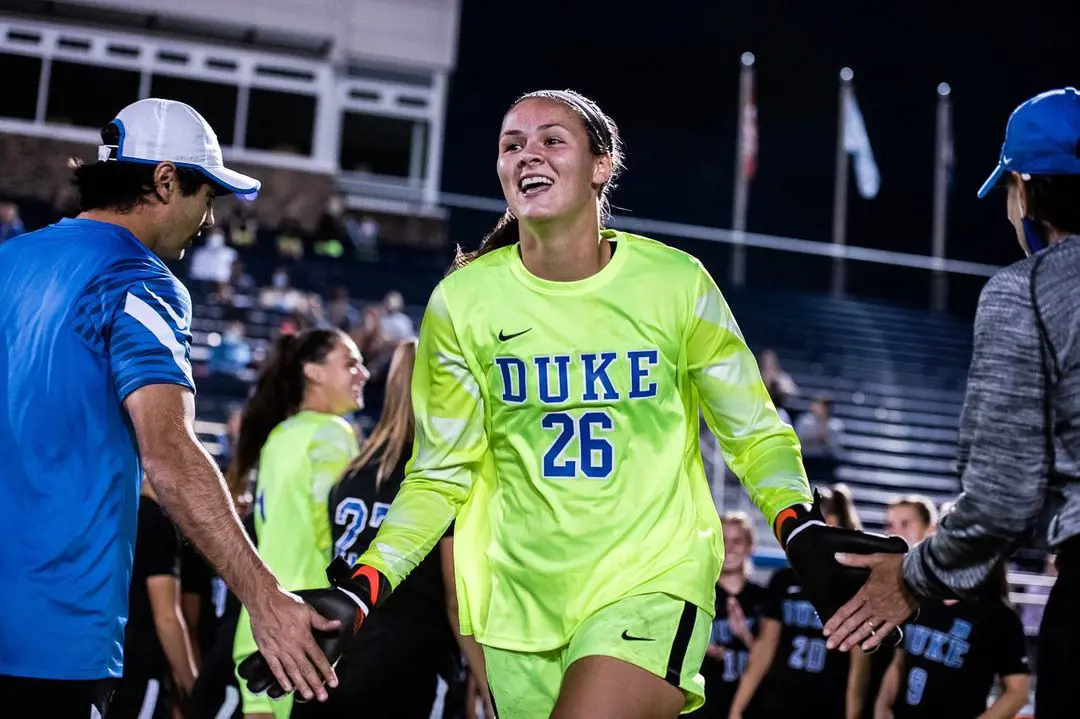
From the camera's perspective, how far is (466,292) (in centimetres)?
367

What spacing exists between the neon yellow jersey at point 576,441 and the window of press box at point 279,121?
26257 millimetres

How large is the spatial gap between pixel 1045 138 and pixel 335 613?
2.00m

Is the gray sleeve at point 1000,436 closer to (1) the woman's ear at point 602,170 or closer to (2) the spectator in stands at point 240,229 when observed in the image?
(1) the woman's ear at point 602,170

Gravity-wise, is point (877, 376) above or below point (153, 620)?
above

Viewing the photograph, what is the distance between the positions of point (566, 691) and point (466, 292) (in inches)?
45.9

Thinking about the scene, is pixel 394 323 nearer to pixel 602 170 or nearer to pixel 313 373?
pixel 313 373

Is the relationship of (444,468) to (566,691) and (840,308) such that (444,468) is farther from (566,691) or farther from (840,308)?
(840,308)

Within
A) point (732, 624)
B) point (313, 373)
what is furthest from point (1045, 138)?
point (732, 624)

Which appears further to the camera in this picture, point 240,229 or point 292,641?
point 240,229

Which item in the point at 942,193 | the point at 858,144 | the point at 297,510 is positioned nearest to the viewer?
the point at 297,510

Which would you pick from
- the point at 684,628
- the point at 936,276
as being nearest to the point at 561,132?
the point at 684,628

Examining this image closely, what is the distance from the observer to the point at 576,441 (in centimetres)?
345

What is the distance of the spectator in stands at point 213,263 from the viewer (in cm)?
1947

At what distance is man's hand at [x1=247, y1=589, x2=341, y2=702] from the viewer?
3.13 m
